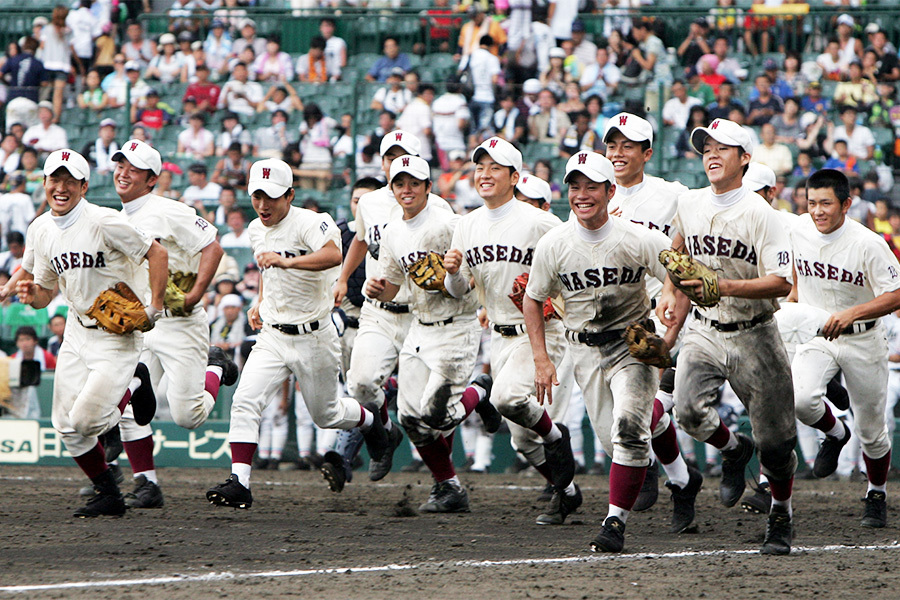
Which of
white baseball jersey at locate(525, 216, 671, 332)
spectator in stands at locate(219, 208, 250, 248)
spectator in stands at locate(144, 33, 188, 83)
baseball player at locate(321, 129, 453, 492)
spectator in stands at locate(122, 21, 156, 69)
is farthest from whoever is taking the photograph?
spectator in stands at locate(122, 21, 156, 69)

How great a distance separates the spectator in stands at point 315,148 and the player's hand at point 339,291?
6.76m

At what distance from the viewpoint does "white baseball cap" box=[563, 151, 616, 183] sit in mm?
7074

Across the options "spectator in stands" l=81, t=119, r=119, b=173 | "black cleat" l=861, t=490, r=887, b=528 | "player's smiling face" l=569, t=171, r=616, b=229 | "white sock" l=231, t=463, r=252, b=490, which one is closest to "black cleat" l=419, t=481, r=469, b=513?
"white sock" l=231, t=463, r=252, b=490

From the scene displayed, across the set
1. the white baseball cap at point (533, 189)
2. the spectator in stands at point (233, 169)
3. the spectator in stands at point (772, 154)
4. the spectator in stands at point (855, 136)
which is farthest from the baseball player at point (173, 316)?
the spectator in stands at point (855, 136)

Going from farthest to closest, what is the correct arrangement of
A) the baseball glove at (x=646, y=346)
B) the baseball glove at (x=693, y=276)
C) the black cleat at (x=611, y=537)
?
the baseball glove at (x=646, y=346), the black cleat at (x=611, y=537), the baseball glove at (x=693, y=276)

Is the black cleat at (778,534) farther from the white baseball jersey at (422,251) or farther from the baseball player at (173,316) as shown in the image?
the baseball player at (173,316)

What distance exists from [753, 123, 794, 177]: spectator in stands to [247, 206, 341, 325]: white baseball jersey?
8.14 metres

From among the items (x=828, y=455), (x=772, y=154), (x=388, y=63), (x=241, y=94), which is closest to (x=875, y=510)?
(x=828, y=455)

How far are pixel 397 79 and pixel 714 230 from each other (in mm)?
10835

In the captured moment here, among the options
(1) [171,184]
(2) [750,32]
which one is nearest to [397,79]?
(1) [171,184]

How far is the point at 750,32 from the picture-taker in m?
17.9

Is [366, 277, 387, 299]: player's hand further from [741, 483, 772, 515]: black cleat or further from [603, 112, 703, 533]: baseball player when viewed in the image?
[741, 483, 772, 515]: black cleat

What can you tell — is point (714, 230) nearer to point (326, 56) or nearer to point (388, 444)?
point (388, 444)

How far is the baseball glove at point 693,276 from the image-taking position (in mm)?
6691
